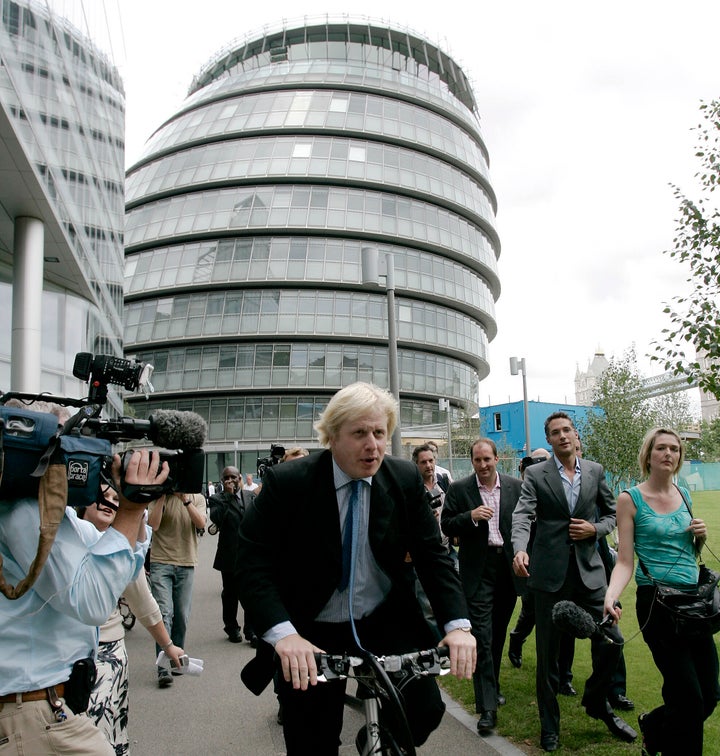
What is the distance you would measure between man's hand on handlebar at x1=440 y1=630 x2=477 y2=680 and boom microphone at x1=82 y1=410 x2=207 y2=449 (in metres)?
1.34

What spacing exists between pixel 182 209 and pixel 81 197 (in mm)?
36156

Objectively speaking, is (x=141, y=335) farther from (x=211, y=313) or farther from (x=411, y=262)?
(x=411, y=262)

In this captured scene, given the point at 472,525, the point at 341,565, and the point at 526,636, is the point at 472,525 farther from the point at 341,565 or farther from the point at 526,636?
the point at 341,565

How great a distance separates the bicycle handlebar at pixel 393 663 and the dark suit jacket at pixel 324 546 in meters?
0.27

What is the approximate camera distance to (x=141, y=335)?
185 ft

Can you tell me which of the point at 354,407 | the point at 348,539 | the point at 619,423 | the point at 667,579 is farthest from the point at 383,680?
the point at 619,423

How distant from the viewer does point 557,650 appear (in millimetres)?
5469

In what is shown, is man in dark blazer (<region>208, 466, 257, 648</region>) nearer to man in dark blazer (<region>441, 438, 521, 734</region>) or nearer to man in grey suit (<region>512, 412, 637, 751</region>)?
man in dark blazer (<region>441, 438, 521, 734</region>)

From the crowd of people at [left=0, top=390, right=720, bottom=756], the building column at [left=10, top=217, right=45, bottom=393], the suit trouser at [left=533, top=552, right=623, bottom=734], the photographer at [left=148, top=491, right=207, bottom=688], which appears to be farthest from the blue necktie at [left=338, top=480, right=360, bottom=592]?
the building column at [left=10, top=217, right=45, bottom=393]

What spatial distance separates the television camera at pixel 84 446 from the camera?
7.18 ft

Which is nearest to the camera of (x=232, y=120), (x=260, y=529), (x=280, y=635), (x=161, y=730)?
(x=280, y=635)

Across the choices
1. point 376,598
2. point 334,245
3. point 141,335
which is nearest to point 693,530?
point 376,598

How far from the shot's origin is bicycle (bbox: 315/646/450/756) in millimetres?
2686

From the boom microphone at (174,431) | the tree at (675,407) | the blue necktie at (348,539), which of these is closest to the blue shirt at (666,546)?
the blue necktie at (348,539)
